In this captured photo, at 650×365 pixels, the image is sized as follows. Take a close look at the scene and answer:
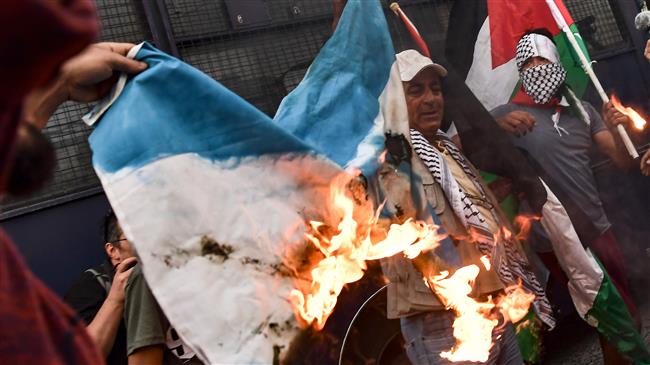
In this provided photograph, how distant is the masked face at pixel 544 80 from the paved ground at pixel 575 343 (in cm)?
195

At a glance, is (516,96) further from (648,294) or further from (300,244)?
(300,244)

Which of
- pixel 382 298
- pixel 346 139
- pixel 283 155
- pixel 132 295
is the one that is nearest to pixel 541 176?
pixel 382 298

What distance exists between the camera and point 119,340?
302 cm

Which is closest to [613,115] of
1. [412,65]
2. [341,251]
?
[412,65]

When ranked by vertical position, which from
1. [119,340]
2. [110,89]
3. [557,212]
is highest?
[110,89]

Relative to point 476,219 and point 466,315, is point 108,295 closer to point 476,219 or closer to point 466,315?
point 466,315

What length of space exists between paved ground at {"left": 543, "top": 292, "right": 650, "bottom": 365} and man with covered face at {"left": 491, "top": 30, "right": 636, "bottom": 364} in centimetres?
85

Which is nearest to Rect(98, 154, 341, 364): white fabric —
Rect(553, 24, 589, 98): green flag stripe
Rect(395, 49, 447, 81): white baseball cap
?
Rect(395, 49, 447, 81): white baseball cap

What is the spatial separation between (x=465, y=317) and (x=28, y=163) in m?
2.42

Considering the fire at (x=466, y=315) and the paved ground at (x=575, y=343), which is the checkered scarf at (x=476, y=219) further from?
the paved ground at (x=575, y=343)

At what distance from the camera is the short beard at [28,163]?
108 centimetres

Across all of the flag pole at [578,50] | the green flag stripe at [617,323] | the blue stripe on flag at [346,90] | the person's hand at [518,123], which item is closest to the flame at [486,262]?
the blue stripe on flag at [346,90]

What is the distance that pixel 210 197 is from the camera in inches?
91.0

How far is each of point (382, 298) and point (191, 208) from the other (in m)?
1.46
